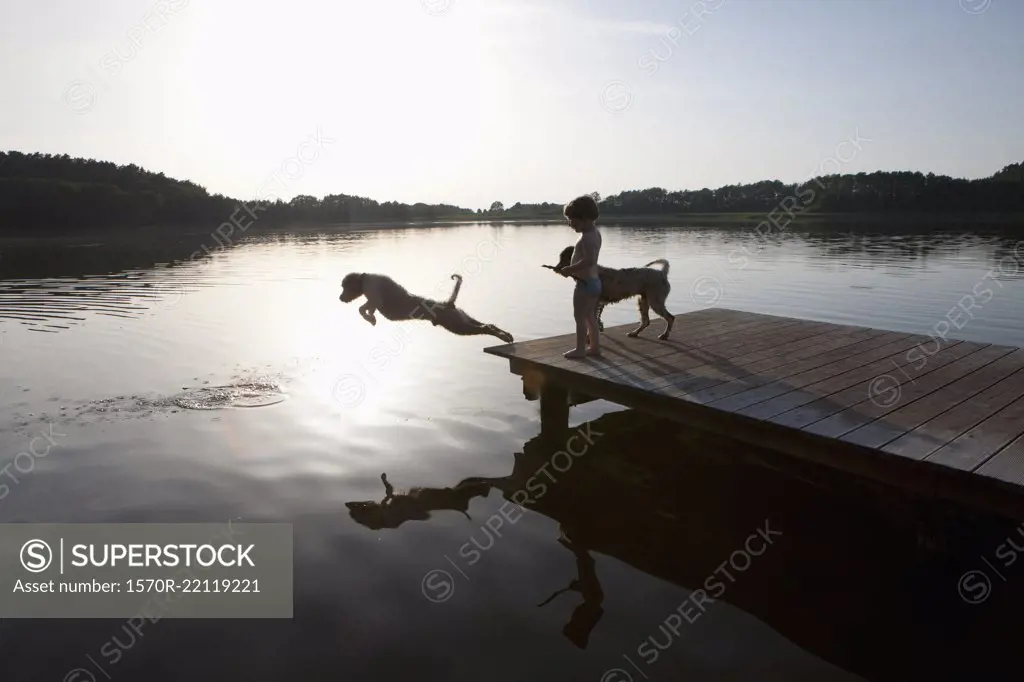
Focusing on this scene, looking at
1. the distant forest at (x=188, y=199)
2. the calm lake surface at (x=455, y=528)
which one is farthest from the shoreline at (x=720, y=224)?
the calm lake surface at (x=455, y=528)

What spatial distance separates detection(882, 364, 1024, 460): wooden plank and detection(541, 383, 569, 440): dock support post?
4.17 metres

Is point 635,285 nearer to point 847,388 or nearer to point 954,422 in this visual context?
point 847,388

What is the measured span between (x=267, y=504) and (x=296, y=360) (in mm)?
6874

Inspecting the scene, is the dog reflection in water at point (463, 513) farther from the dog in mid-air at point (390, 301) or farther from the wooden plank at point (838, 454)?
the dog in mid-air at point (390, 301)

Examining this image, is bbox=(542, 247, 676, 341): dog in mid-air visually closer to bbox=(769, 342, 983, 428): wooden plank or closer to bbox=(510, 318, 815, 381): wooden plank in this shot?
bbox=(510, 318, 815, 381): wooden plank

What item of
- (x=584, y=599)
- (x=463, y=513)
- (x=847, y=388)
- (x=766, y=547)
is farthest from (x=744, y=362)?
(x=584, y=599)

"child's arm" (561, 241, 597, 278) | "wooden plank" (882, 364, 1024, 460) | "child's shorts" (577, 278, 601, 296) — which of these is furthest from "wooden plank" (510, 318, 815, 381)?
"wooden plank" (882, 364, 1024, 460)

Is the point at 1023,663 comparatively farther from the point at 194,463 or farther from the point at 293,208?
the point at 293,208

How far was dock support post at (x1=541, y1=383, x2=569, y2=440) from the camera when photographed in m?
8.48

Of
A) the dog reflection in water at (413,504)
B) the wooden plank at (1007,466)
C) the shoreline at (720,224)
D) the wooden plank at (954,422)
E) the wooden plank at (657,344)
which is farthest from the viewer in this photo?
the shoreline at (720,224)

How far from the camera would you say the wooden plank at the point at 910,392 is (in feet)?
18.2

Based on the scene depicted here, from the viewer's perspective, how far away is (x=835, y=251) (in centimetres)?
3806

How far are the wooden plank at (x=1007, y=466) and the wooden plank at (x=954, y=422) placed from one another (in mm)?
366

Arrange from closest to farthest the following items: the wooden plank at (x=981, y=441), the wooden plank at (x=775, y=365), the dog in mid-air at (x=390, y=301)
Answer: the wooden plank at (x=981, y=441) → the wooden plank at (x=775, y=365) → the dog in mid-air at (x=390, y=301)
